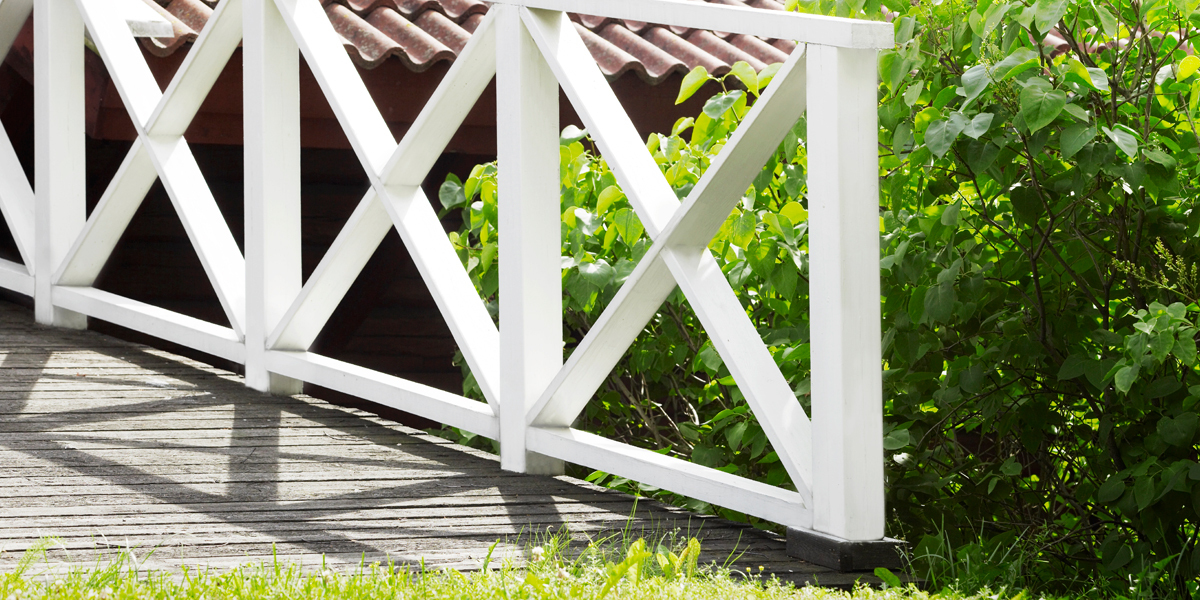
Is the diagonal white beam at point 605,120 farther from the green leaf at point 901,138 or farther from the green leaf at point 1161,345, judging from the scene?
the green leaf at point 1161,345

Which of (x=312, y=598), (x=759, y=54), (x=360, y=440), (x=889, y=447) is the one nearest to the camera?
(x=312, y=598)

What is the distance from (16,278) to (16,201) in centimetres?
29

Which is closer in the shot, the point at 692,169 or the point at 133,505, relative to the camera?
the point at 133,505

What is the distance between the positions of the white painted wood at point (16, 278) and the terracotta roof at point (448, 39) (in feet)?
3.17

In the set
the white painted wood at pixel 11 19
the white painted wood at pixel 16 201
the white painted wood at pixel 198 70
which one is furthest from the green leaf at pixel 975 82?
the white painted wood at pixel 11 19

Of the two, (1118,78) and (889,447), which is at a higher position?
(1118,78)

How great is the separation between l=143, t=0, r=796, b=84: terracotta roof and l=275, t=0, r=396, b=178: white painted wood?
0.98 meters

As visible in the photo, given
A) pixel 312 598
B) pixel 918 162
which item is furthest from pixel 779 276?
pixel 312 598

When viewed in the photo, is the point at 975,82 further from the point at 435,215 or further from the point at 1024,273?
the point at 435,215

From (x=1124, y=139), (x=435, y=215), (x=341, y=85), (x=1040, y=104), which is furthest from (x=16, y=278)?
(x=1124, y=139)

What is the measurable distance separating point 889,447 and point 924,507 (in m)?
0.39

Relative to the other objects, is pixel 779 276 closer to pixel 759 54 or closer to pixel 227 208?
pixel 759 54

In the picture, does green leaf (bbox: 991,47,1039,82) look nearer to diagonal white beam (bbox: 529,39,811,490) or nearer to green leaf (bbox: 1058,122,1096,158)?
green leaf (bbox: 1058,122,1096,158)

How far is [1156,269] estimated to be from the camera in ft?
9.54
